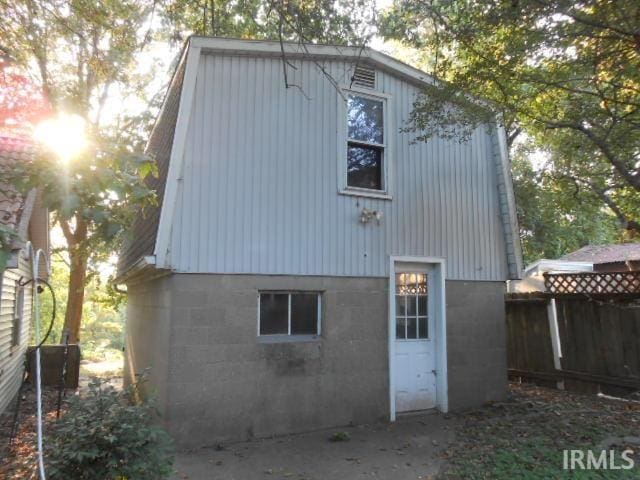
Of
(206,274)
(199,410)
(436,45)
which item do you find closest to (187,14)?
(436,45)

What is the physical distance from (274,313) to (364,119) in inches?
129

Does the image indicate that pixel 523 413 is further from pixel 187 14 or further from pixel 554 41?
pixel 187 14

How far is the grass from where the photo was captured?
4797mm

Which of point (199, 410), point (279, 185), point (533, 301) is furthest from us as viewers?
point (533, 301)

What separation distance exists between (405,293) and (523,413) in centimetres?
247

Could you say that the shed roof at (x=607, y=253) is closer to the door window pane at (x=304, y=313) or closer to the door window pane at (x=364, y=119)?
the door window pane at (x=364, y=119)

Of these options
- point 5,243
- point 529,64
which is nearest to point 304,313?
point 5,243

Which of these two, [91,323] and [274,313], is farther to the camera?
[91,323]

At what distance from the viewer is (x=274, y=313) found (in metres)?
6.32

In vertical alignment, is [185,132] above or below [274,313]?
above

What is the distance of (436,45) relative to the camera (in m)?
6.78

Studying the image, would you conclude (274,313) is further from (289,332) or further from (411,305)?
(411,305)

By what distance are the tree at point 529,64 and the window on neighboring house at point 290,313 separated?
10.4 ft

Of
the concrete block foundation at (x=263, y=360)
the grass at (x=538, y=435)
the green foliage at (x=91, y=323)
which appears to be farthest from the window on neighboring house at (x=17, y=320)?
the green foliage at (x=91, y=323)
